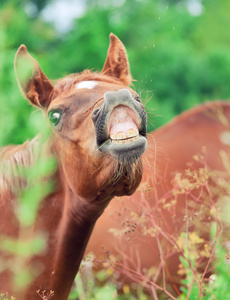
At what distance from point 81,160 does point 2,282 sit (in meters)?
0.76

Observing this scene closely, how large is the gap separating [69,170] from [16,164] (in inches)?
12.3

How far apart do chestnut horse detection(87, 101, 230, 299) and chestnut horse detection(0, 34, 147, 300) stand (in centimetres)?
25

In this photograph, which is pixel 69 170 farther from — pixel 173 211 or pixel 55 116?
pixel 173 211

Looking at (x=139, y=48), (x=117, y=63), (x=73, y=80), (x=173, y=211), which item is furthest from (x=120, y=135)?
(x=139, y=48)

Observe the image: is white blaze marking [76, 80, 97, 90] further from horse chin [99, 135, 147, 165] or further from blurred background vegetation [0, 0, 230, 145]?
blurred background vegetation [0, 0, 230, 145]

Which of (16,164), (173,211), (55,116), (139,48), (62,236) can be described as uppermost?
(55,116)

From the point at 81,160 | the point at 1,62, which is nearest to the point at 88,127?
the point at 81,160

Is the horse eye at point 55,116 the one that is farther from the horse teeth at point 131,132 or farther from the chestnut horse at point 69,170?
the horse teeth at point 131,132

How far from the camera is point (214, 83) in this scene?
53.6 feet

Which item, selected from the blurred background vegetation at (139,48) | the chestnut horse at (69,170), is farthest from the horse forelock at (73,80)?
the blurred background vegetation at (139,48)

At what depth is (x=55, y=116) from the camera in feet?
8.00

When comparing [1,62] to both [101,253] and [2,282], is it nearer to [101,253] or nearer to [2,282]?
[2,282]

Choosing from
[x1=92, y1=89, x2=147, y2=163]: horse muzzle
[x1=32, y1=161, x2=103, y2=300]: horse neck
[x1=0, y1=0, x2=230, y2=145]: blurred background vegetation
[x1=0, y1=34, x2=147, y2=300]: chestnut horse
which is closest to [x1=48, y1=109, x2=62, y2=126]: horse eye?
[x1=0, y1=34, x2=147, y2=300]: chestnut horse

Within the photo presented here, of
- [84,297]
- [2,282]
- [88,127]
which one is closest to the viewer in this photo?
[88,127]
